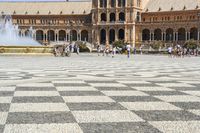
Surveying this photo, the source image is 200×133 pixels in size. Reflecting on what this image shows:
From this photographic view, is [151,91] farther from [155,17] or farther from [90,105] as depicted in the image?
[155,17]

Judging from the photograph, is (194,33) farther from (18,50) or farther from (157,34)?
(18,50)

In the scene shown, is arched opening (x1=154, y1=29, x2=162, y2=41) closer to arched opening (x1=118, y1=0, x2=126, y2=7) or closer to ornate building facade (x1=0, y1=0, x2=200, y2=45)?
ornate building facade (x1=0, y1=0, x2=200, y2=45)

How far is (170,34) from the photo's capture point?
124875 millimetres

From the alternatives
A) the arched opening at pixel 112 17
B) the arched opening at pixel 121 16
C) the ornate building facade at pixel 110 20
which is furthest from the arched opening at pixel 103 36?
the arched opening at pixel 121 16

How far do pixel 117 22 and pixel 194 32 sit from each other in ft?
69.8

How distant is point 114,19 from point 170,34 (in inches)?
650

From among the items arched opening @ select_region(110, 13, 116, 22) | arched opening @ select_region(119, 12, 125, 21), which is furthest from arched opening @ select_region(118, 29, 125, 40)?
arched opening @ select_region(110, 13, 116, 22)

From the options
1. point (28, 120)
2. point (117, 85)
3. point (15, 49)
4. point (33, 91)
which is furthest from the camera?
point (15, 49)

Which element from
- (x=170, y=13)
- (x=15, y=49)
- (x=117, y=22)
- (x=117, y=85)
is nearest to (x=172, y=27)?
(x=170, y=13)

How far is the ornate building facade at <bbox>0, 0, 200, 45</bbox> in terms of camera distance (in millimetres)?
124000

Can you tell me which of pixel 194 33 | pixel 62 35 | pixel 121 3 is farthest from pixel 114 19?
pixel 194 33

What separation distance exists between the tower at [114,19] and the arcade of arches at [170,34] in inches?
193

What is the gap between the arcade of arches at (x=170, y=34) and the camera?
120988 millimetres

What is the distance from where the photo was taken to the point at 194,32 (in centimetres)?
12112
